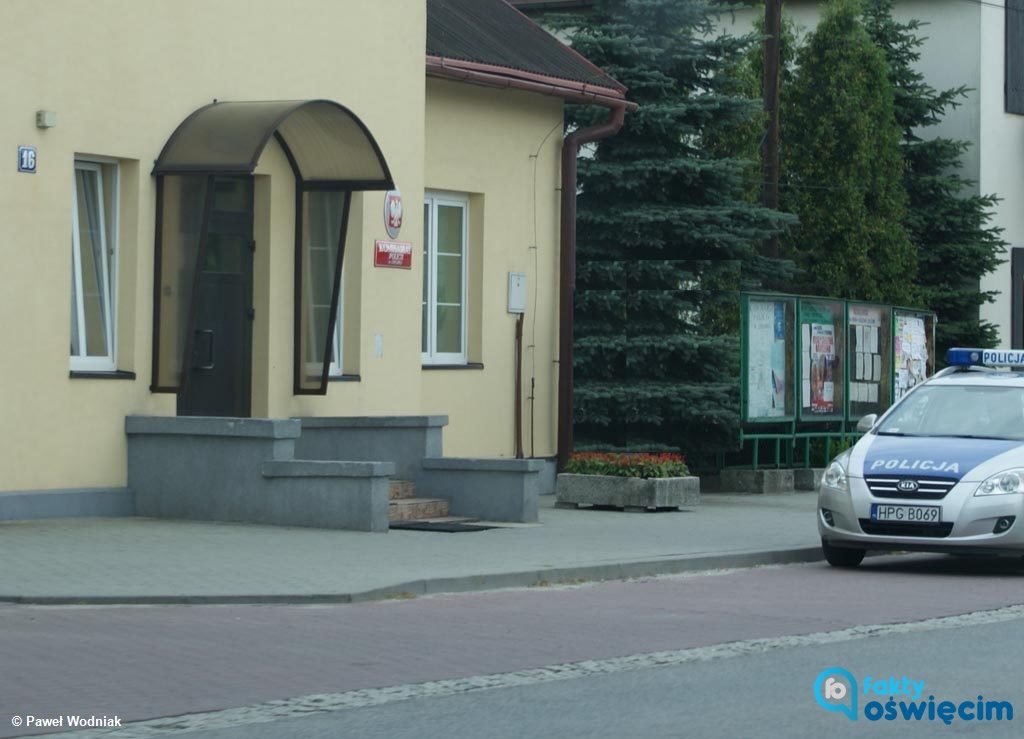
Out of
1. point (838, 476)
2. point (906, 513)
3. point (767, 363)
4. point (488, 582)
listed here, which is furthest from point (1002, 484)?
point (767, 363)

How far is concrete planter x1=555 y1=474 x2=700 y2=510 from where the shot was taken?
62.2 feet

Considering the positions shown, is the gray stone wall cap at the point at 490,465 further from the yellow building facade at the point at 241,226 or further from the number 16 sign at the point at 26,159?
the number 16 sign at the point at 26,159

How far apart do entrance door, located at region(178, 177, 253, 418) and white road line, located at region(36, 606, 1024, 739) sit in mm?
8035

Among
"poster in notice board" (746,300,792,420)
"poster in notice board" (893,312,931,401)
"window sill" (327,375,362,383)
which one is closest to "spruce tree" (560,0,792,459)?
"poster in notice board" (746,300,792,420)

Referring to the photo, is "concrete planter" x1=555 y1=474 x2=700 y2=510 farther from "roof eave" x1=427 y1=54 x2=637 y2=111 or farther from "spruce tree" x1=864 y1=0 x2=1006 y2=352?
"spruce tree" x1=864 y1=0 x2=1006 y2=352

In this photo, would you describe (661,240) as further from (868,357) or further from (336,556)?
(336,556)

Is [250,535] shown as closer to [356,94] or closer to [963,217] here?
[356,94]

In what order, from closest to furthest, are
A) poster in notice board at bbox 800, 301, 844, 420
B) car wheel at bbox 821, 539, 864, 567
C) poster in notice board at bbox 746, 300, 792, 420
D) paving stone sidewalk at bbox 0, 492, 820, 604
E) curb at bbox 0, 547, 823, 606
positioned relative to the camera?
curb at bbox 0, 547, 823, 606 → paving stone sidewalk at bbox 0, 492, 820, 604 → car wheel at bbox 821, 539, 864, 567 → poster in notice board at bbox 746, 300, 792, 420 → poster in notice board at bbox 800, 301, 844, 420

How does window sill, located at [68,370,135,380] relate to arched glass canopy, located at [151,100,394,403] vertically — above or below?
below

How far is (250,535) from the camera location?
49.4 ft

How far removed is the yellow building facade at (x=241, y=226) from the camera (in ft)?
51.2

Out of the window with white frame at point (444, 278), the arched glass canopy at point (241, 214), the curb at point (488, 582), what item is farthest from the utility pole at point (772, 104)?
the curb at point (488, 582)

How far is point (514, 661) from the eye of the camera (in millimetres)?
9594

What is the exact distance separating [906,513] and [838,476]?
2.38ft
